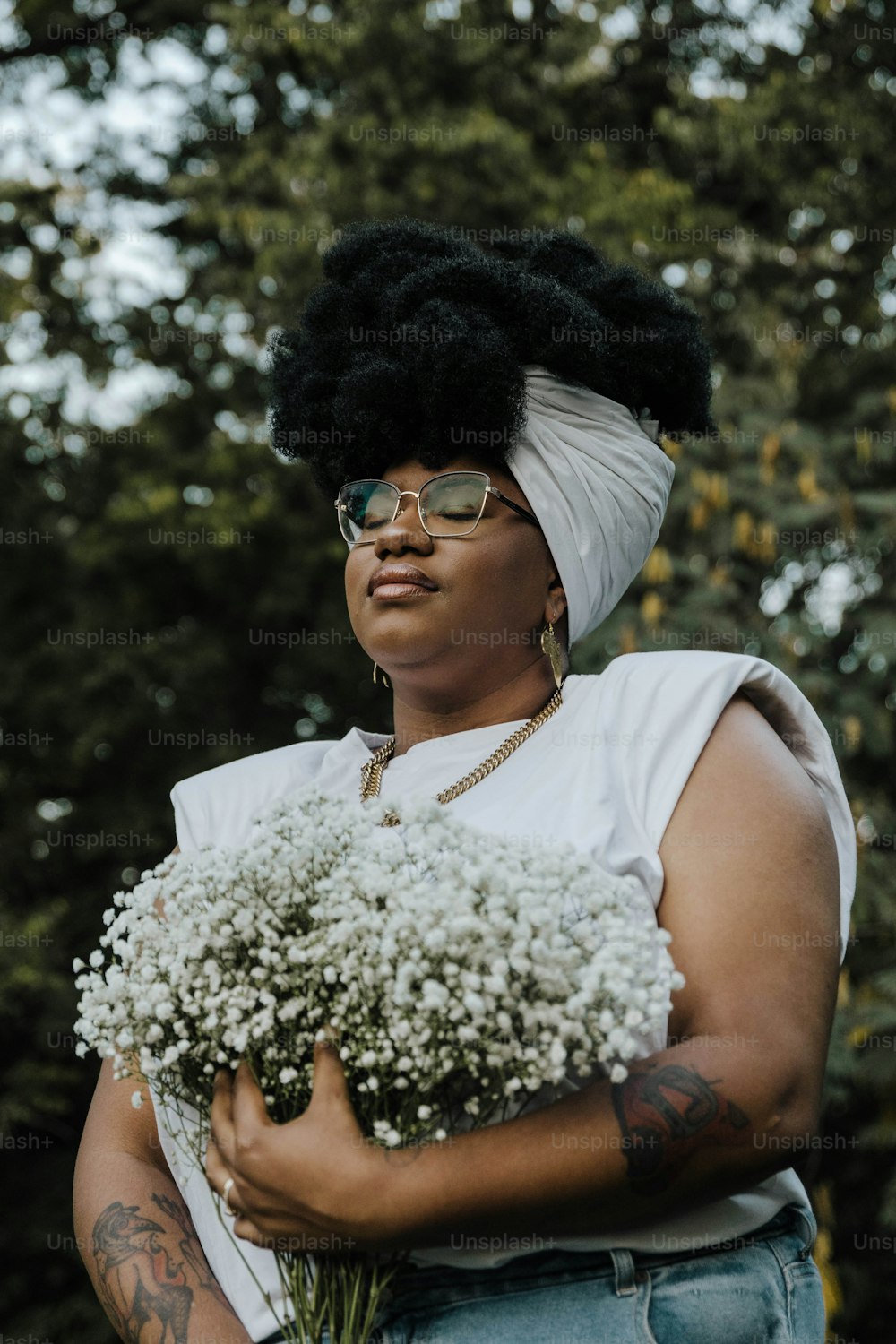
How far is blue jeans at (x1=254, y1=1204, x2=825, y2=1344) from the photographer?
6.41 ft

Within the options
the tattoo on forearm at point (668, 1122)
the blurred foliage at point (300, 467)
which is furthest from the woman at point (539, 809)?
the blurred foliage at point (300, 467)

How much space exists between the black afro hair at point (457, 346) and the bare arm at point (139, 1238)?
1267 mm

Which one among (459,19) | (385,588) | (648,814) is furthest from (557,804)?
(459,19)

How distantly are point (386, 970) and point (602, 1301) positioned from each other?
0.65 metres

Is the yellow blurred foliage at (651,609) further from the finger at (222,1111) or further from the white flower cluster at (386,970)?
the finger at (222,1111)

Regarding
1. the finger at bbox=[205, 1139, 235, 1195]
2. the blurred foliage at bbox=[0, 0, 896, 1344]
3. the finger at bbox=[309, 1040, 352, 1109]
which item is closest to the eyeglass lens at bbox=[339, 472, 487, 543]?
the finger at bbox=[309, 1040, 352, 1109]

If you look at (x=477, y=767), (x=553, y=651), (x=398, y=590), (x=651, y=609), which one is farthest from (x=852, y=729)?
(x=398, y=590)

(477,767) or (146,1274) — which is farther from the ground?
(477,767)

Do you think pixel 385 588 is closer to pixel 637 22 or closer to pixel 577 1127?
pixel 577 1127

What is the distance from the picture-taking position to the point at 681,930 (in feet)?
6.68

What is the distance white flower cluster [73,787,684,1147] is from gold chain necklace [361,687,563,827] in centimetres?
47

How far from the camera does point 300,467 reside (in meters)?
9.09

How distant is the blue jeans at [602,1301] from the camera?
1.96 m

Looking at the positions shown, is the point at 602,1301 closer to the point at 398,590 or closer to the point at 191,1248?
the point at 191,1248
